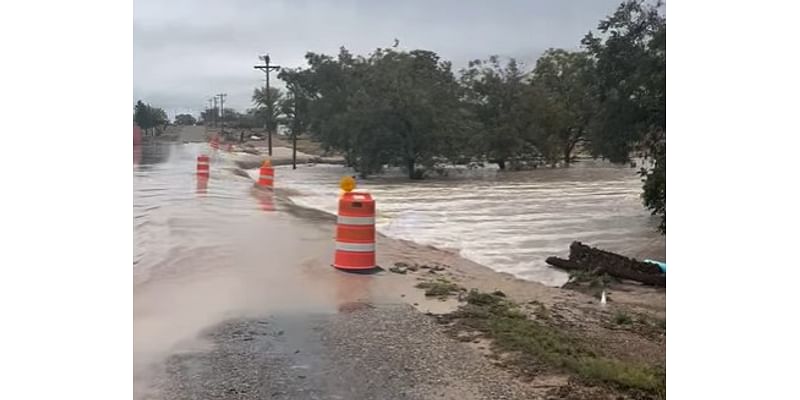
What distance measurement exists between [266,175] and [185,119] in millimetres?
552

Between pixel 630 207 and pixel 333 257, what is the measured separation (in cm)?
176

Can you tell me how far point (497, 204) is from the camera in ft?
12.7

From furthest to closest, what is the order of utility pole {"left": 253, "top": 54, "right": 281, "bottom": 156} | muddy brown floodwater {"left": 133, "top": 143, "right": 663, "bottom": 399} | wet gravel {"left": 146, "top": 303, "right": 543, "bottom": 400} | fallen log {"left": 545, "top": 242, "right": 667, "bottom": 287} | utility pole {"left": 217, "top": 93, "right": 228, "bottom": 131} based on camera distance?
fallen log {"left": 545, "top": 242, "right": 667, "bottom": 287} < utility pole {"left": 217, "top": 93, "right": 228, "bottom": 131} < utility pole {"left": 253, "top": 54, "right": 281, "bottom": 156} < muddy brown floodwater {"left": 133, "top": 143, "right": 663, "bottom": 399} < wet gravel {"left": 146, "top": 303, "right": 543, "bottom": 400}

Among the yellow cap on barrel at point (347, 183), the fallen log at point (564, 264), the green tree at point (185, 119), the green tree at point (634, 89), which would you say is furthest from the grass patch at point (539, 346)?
the green tree at point (185, 119)

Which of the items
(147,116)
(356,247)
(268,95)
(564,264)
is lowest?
(564,264)

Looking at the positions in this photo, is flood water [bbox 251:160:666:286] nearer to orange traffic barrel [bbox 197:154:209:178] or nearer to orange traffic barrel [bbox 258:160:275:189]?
orange traffic barrel [bbox 258:160:275:189]

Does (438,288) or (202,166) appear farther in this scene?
(438,288)

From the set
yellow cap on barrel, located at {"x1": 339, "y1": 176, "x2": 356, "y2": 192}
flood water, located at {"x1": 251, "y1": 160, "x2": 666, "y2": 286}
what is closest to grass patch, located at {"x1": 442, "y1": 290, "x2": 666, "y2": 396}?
flood water, located at {"x1": 251, "y1": 160, "x2": 666, "y2": 286}

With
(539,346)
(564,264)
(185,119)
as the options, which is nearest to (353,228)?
(185,119)

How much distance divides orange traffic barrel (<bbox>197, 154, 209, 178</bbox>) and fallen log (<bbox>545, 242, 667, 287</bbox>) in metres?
2.07

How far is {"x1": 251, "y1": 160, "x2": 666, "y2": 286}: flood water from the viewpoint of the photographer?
3756 millimetres

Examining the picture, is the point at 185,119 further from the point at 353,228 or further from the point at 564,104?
the point at 564,104

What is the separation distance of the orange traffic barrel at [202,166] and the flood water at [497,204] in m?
0.25
